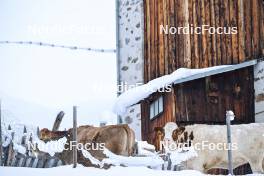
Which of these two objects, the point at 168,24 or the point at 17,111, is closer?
the point at 168,24

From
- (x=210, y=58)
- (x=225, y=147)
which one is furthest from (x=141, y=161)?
(x=210, y=58)

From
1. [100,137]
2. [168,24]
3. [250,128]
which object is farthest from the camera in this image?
[168,24]

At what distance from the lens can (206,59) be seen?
1057 centimetres

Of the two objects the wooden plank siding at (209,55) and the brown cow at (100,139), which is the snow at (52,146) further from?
the wooden plank siding at (209,55)

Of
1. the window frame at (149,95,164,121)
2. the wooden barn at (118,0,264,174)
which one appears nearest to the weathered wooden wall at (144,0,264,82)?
the wooden barn at (118,0,264,174)

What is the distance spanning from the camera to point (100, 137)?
9.48 metres

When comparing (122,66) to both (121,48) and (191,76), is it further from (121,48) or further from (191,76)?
(191,76)

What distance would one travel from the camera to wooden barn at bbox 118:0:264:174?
9.90 meters

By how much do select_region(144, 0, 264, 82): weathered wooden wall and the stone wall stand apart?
315mm

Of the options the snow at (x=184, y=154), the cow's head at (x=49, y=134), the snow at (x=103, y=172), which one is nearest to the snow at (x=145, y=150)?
the snow at (x=184, y=154)

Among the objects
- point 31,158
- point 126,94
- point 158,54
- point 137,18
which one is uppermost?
point 137,18

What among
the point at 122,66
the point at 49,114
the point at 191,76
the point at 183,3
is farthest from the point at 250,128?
the point at 49,114

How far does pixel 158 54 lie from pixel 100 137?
2.85 m

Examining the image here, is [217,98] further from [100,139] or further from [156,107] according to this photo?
[100,139]
